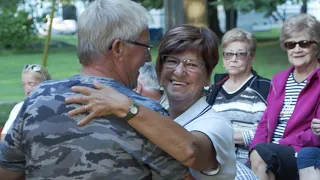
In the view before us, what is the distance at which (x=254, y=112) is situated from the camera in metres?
4.80

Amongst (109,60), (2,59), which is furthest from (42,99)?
(2,59)

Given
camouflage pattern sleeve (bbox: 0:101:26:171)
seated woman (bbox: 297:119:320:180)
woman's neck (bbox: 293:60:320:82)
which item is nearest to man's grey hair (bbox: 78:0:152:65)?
camouflage pattern sleeve (bbox: 0:101:26:171)

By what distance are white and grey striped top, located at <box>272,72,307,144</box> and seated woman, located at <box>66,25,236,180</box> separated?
1648 millimetres

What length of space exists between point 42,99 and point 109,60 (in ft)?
0.91

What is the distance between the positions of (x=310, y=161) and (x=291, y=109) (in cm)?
50

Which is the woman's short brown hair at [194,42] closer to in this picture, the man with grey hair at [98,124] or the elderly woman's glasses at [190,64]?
the elderly woman's glasses at [190,64]

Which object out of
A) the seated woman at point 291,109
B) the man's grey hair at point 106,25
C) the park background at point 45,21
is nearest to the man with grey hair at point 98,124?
the man's grey hair at point 106,25

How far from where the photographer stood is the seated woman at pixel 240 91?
4.75m

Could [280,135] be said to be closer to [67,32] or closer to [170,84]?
[170,84]

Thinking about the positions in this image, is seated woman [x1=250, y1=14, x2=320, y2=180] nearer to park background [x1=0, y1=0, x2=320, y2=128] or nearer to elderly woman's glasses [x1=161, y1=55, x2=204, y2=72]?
park background [x1=0, y1=0, x2=320, y2=128]

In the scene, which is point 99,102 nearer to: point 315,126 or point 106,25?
point 106,25

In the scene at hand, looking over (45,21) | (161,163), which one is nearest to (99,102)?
(161,163)

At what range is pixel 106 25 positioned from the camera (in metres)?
2.23

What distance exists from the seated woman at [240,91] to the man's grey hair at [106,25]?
99.0 inches
